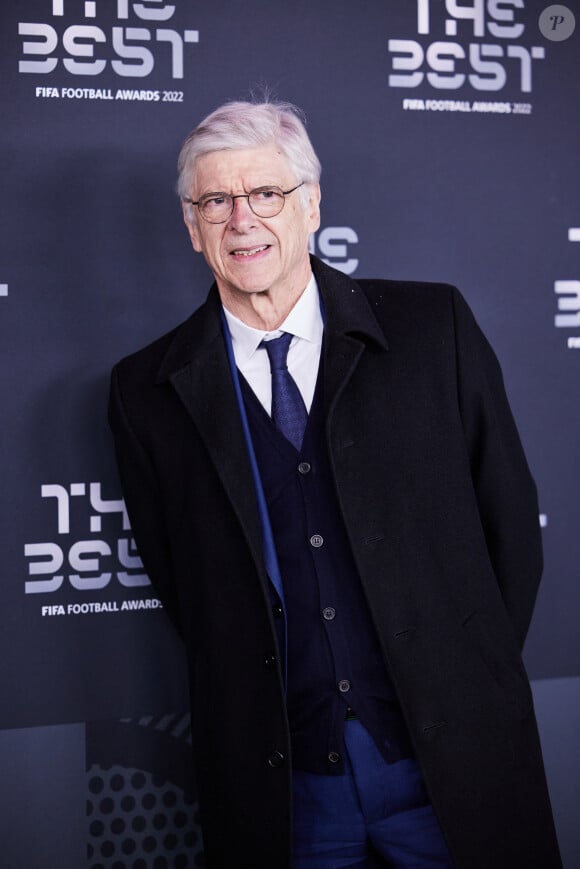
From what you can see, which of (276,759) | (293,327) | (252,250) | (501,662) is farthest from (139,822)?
(252,250)

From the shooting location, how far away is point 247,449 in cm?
177

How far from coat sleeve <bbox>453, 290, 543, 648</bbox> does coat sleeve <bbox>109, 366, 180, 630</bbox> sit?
66 centimetres

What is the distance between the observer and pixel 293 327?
1854mm

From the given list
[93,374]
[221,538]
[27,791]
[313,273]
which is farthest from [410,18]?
[27,791]

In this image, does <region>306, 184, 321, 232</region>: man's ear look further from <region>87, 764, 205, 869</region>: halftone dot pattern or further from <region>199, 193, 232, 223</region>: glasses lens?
<region>87, 764, 205, 869</region>: halftone dot pattern

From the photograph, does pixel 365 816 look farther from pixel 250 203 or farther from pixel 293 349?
pixel 250 203

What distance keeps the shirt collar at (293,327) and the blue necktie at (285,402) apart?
4cm

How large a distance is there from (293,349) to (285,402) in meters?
0.13

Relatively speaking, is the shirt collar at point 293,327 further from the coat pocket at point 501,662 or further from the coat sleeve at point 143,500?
the coat pocket at point 501,662

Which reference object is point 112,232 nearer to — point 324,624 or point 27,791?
point 324,624

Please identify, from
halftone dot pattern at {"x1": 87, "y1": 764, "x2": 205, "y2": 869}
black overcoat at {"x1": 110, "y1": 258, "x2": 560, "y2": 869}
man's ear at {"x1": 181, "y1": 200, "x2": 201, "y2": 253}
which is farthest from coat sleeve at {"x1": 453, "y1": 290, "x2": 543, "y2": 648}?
halftone dot pattern at {"x1": 87, "y1": 764, "x2": 205, "y2": 869}

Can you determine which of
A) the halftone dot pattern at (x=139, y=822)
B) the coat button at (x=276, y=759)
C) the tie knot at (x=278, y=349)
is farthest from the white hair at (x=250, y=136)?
the halftone dot pattern at (x=139, y=822)

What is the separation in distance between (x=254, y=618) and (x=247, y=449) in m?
0.31

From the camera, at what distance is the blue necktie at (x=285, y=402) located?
70.2 inches
